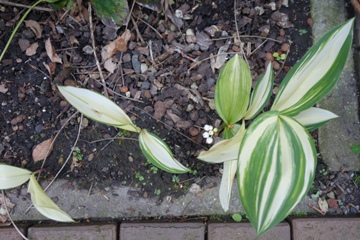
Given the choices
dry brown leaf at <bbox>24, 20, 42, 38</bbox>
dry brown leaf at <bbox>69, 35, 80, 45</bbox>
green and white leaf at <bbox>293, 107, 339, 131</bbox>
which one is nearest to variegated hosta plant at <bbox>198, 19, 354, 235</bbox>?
green and white leaf at <bbox>293, 107, 339, 131</bbox>

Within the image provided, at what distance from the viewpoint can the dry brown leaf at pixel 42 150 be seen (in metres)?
1.22

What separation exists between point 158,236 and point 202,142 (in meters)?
0.32

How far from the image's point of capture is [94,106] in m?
0.93

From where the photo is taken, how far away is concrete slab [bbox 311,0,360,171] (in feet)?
4.09

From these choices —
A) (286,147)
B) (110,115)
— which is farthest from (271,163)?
(110,115)

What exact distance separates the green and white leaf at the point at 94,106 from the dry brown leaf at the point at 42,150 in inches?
13.8

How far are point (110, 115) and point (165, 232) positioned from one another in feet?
1.49

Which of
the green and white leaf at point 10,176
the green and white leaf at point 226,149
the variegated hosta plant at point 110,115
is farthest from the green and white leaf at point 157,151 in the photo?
the green and white leaf at point 10,176

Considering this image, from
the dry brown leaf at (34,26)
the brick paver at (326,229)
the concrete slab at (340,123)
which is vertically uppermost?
the dry brown leaf at (34,26)

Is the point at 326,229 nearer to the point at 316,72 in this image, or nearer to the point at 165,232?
the point at 165,232

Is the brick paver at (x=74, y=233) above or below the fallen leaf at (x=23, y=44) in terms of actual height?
below

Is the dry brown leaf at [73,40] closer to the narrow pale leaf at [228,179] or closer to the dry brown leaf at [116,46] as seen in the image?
the dry brown leaf at [116,46]

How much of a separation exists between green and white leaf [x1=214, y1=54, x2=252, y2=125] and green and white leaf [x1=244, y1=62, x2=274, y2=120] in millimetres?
22

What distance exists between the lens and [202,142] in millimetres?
1212
